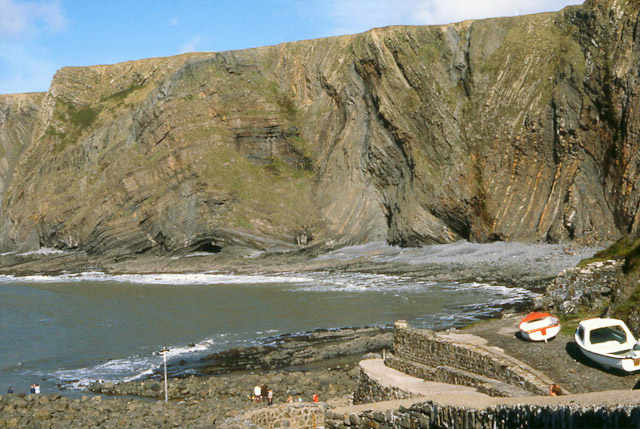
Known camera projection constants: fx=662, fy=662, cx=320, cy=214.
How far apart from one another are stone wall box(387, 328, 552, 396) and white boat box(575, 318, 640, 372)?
120 centimetres

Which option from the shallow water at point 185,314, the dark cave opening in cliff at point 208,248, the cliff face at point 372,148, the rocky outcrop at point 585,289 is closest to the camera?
the rocky outcrop at point 585,289

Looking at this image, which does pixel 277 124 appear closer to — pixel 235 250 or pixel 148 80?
pixel 235 250

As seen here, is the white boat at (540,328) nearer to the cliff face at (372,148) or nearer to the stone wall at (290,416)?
the stone wall at (290,416)

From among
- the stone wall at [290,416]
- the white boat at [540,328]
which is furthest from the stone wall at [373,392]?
the white boat at [540,328]

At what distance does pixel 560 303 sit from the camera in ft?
59.4

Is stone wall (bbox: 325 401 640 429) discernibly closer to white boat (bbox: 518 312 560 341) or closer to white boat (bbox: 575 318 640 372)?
white boat (bbox: 575 318 640 372)

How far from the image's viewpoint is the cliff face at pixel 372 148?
56500mm

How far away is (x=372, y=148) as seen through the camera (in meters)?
71.1

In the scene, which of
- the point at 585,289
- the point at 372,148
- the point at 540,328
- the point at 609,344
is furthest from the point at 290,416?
the point at 372,148

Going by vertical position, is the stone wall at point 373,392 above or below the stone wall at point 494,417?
below

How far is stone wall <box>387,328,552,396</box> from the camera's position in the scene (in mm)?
11586

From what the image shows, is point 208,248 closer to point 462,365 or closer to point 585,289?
point 585,289

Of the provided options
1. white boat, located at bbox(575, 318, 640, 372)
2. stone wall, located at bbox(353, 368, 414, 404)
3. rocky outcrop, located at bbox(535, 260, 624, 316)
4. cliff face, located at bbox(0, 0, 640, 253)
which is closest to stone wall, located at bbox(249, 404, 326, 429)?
stone wall, located at bbox(353, 368, 414, 404)

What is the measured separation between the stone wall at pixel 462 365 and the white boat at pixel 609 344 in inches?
47.3
